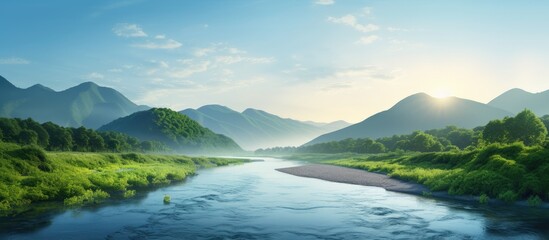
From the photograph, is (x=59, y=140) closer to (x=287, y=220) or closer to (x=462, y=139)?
(x=287, y=220)

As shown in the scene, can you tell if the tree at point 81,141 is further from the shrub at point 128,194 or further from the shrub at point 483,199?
the shrub at point 483,199

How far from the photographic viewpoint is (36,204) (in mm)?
36531

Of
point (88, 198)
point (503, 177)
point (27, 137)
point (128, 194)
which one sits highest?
point (27, 137)

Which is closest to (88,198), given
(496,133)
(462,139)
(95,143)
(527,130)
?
(496,133)

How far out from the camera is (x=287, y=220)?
108 feet

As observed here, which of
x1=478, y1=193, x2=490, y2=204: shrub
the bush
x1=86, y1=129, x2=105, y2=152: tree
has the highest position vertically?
x1=86, y1=129, x2=105, y2=152: tree

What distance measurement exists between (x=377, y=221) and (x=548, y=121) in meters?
191

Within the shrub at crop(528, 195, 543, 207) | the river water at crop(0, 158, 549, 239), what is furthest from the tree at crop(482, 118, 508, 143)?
the shrub at crop(528, 195, 543, 207)

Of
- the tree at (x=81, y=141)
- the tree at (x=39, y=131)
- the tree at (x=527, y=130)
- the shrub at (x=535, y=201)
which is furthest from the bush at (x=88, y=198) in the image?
the tree at (x=527, y=130)

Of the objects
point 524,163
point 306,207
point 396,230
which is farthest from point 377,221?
point 524,163

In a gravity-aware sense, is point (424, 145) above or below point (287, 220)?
above

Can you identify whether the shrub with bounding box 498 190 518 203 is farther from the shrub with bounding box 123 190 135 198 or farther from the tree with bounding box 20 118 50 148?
the tree with bounding box 20 118 50 148

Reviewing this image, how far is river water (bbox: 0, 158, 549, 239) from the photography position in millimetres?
26859

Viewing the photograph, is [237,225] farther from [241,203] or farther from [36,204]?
[36,204]
